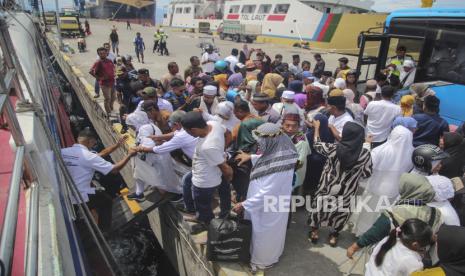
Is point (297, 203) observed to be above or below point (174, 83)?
below

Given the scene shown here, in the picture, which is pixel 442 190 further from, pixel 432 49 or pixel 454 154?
pixel 432 49

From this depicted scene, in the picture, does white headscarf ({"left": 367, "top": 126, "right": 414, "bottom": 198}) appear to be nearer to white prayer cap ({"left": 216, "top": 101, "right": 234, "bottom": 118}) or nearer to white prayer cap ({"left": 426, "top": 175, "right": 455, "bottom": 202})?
white prayer cap ({"left": 426, "top": 175, "right": 455, "bottom": 202})

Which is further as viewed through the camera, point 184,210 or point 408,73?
point 408,73

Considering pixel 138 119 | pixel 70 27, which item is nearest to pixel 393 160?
pixel 138 119

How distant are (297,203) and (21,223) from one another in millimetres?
3170

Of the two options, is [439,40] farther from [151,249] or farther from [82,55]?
[82,55]

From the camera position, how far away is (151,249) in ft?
19.6

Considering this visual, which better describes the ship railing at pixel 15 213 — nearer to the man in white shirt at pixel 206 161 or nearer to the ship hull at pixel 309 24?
the man in white shirt at pixel 206 161

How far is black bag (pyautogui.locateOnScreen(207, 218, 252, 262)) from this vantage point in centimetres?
299

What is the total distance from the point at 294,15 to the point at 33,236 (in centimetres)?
3469

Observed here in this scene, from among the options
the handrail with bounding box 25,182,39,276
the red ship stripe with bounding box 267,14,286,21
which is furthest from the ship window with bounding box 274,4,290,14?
the handrail with bounding box 25,182,39,276

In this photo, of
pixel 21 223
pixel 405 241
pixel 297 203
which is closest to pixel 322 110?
pixel 297 203

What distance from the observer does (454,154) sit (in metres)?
3.57

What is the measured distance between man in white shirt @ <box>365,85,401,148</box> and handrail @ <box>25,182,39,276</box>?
4.33 m
